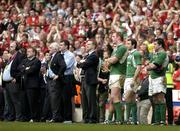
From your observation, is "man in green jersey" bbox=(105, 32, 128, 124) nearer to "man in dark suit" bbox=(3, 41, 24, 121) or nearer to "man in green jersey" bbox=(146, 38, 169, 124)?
"man in green jersey" bbox=(146, 38, 169, 124)

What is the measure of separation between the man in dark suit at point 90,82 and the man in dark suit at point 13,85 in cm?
Answer: 214

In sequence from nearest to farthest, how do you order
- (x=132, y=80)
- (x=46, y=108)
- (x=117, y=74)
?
(x=132, y=80) < (x=117, y=74) < (x=46, y=108)

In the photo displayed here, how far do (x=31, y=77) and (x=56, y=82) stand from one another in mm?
837

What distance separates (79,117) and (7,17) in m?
8.52

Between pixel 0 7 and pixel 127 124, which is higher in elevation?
pixel 0 7

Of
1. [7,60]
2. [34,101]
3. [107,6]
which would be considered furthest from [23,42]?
[107,6]

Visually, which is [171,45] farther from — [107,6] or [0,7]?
[0,7]

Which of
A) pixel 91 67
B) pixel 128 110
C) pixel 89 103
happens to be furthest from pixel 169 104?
pixel 91 67

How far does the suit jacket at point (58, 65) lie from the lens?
2002 cm

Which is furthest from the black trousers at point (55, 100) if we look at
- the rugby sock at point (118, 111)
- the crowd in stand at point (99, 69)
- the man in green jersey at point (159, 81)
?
the man in green jersey at point (159, 81)

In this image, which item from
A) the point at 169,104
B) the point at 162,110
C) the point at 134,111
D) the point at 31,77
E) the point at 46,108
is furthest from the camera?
the point at 46,108

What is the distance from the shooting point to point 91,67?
64.1 ft

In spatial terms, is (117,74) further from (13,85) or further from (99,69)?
(13,85)

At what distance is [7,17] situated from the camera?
28703 millimetres
